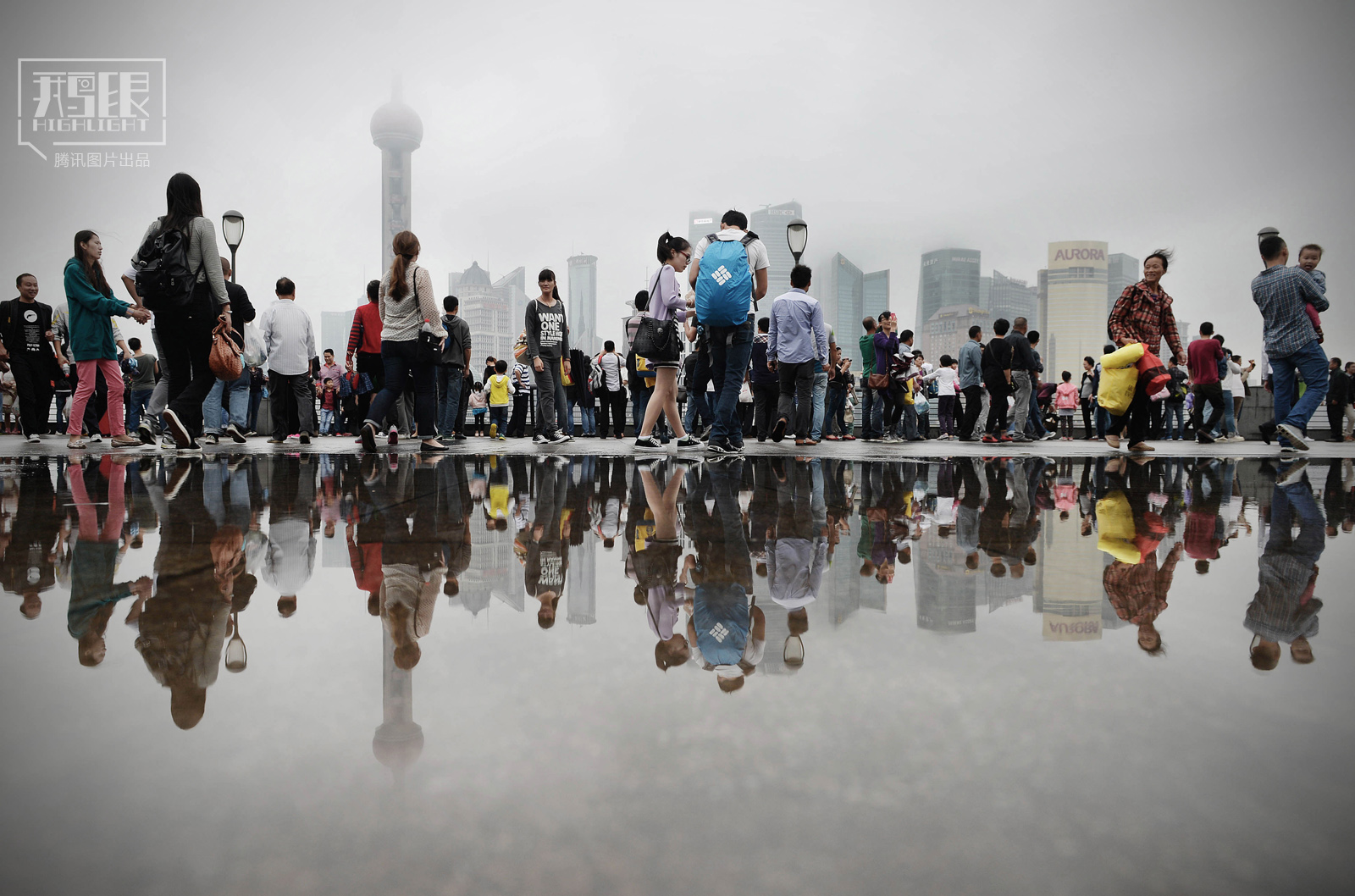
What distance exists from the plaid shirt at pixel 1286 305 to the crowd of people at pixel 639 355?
0.05 ft

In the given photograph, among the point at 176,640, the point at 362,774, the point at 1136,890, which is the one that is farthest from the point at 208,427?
the point at 1136,890

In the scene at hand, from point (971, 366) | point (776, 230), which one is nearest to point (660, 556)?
point (971, 366)

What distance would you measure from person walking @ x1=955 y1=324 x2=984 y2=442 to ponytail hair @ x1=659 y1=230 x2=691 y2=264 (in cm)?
579

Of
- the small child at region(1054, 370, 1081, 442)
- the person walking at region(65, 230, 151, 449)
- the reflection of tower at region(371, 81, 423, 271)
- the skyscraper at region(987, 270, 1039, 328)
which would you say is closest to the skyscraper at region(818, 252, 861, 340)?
the skyscraper at region(987, 270, 1039, 328)

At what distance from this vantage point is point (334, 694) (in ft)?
3.55

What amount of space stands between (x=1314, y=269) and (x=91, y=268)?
1089 cm

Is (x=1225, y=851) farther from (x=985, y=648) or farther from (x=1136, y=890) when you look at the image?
(x=985, y=648)

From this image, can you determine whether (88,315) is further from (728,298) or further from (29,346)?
(728,298)

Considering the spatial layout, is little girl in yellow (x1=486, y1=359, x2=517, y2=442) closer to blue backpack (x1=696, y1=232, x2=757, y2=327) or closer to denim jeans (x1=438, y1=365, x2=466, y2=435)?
denim jeans (x1=438, y1=365, x2=466, y2=435)

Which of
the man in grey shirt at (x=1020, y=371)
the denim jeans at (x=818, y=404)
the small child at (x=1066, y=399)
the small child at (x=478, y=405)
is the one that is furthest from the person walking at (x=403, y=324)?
the small child at (x=1066, y=399)

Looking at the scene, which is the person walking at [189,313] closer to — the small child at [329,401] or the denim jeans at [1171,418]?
the small child at [329,401]

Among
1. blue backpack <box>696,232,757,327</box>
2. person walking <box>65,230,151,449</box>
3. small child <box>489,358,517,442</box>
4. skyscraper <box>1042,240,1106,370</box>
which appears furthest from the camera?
skyscraper <box>1042,240,1106,370</box>

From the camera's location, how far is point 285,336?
841 centimetres

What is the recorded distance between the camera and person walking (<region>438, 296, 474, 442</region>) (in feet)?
29.7
